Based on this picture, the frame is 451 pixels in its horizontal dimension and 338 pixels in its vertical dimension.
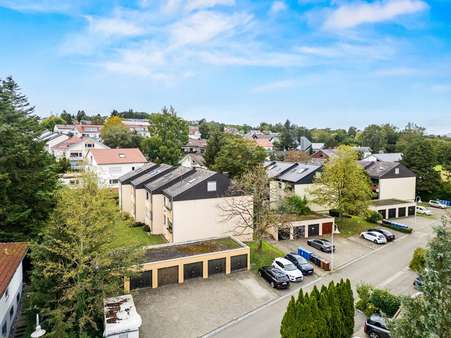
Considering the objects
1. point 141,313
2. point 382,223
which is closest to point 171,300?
point 141,313

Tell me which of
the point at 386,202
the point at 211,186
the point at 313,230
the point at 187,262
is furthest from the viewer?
the point at 386,202

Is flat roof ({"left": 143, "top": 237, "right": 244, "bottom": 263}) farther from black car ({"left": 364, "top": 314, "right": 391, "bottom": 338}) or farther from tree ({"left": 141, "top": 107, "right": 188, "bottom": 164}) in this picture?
tree ({"left": 141, "top": 107, "right": 188, "bottom": 164})

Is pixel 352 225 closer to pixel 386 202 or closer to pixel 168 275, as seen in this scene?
pixel 386 202

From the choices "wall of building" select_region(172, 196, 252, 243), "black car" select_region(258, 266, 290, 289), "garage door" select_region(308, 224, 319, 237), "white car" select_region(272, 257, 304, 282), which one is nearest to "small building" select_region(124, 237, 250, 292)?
"black car" select_region(258, 266, 290, 289)

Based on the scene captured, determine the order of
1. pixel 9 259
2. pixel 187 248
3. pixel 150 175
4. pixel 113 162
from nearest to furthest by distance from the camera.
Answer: pixel 9 259
pixel 187 248
pixel 150 175
pixel 113 162

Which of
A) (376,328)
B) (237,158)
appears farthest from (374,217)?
(376,328)
